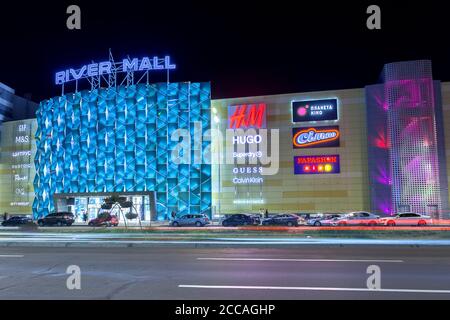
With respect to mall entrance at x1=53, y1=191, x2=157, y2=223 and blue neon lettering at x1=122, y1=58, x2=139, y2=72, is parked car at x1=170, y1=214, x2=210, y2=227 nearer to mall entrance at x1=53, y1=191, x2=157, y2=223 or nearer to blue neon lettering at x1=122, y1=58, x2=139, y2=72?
mall entrance at x1=53, y1=191, x2=157, y2=223

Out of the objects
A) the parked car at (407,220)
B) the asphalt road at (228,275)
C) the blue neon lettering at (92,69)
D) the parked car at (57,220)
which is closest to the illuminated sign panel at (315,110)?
the parked car at (407,220)

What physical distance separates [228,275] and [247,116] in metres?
43.6

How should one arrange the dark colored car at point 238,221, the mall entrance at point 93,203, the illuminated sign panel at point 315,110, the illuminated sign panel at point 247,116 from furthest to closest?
the mall entrance at point 93,203 < the illuminated sign panel at point 247,116 < the illuminated sign panel at point 315,110 < the dark colored car at point 238,221

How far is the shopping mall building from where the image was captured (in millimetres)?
46812

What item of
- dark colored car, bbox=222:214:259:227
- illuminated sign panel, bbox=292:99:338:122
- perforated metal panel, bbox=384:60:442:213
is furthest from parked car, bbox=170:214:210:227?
perforated metal panel, bbox=384:60:442:213

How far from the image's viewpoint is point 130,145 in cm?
5825

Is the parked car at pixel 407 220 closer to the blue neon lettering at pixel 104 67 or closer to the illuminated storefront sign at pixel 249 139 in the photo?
the illuminated storefront sign at pixel 249 139

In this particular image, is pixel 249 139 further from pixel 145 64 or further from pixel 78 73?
pixel 78 73

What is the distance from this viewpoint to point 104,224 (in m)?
41.3

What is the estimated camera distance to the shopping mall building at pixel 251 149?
46.8 m

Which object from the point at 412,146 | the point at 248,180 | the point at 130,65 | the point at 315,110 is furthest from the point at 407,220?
the point at 130,65

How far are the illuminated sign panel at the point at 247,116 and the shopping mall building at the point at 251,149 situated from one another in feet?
0.43

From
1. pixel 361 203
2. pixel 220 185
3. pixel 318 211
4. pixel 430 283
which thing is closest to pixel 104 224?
pixel 220 185

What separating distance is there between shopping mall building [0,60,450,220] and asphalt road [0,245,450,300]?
3367 cm
